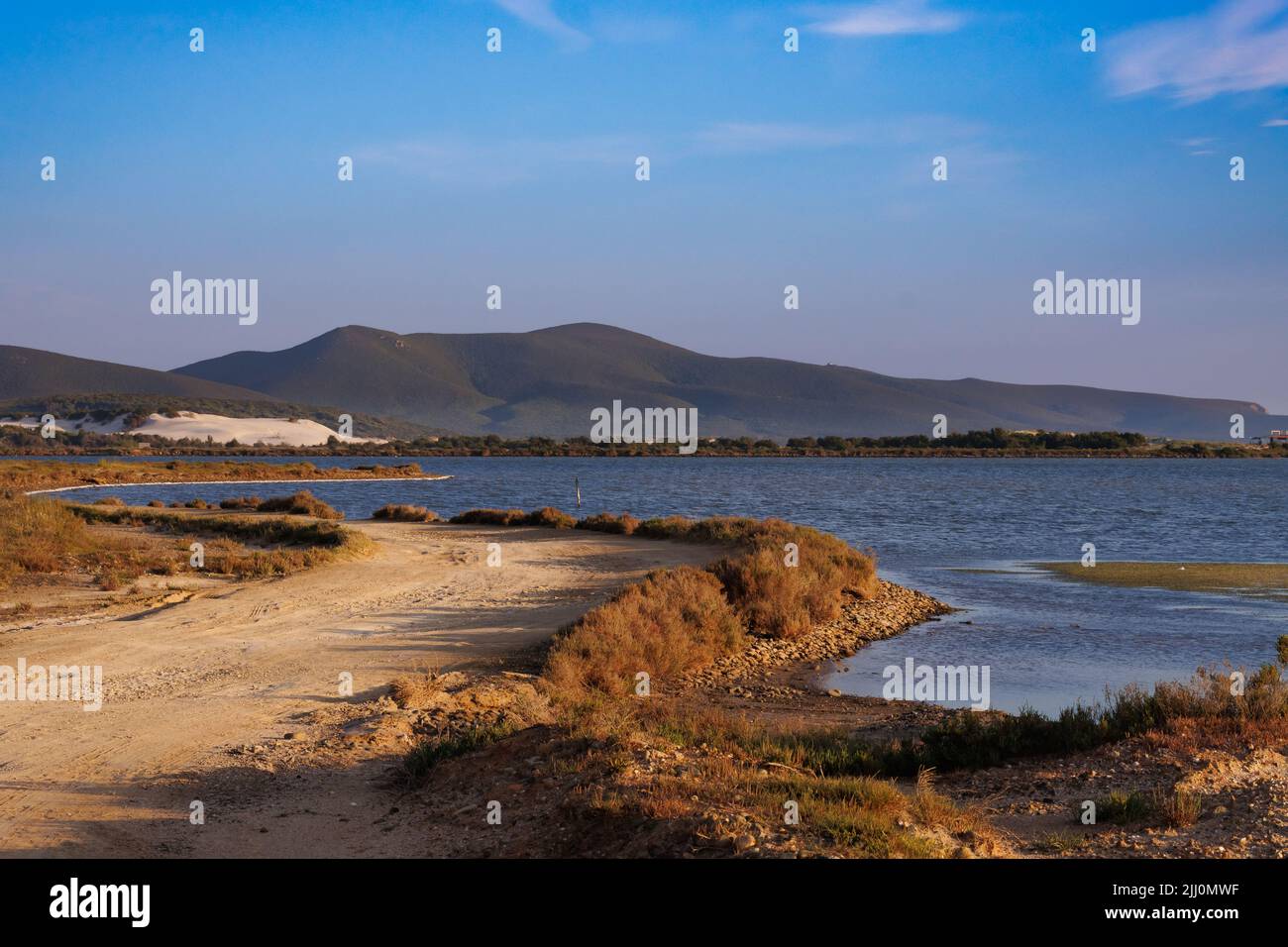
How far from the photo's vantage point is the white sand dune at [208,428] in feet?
504

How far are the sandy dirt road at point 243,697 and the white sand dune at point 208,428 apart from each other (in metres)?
142

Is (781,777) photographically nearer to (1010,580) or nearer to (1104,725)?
(1104,725)

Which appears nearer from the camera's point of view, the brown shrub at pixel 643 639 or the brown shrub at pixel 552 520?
the brown shrub at pixel 643 639

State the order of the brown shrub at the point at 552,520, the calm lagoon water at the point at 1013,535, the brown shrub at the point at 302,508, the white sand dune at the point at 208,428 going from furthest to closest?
the white sand dune at the point at 208,428 → the brown shrub at the point at 302,508 → the brown shrub at the point at 552,520 → the calm lagoon water at the point at 1013,535

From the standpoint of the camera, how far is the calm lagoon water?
1685 centimetres

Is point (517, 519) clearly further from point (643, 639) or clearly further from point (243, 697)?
point (243, 697)

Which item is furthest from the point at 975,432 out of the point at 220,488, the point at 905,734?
the point at 905,734

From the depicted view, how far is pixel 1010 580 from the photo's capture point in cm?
2728

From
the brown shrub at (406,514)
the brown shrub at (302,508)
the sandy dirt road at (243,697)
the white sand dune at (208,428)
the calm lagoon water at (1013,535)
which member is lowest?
the calm lagoon water at (1013,535)

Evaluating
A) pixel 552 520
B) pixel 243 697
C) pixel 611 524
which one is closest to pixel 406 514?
pixel 552 520

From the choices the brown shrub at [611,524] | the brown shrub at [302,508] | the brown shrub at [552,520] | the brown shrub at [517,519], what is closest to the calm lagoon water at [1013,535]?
the brown shrub at [302,508]

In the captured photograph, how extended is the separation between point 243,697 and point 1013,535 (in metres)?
35.4

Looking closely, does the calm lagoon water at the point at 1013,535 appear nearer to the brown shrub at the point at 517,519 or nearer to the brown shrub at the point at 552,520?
the brown shrub at the point at 517,519
